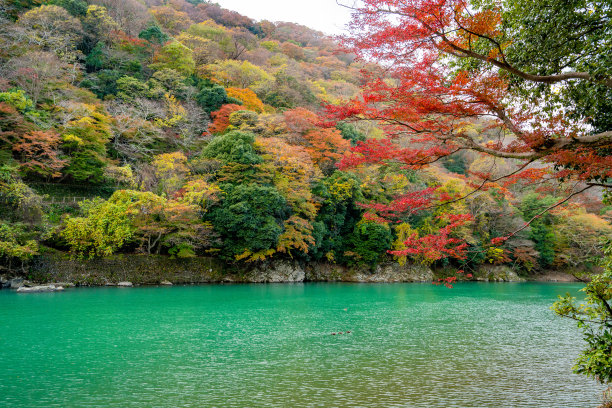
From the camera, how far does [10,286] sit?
16.9 m

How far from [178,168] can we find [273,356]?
56.9ft

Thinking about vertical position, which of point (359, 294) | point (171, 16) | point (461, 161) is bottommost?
point (359, 294)

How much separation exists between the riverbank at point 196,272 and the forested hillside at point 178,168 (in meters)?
0.63

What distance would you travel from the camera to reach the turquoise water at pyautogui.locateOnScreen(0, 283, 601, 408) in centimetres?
607

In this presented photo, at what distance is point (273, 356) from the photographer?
8.39 meters

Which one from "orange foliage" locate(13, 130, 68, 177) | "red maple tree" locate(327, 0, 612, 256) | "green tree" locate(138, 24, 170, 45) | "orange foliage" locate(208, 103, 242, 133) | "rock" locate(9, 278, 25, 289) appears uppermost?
"green tree" locate(138, 24, 170, 45)

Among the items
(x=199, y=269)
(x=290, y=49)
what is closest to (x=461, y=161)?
(x=290, y=49)

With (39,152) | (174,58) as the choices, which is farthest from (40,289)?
(174,58)

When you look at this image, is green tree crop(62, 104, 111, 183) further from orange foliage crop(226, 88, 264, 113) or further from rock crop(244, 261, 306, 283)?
orange foliage crop(226, 88, 264, 113)

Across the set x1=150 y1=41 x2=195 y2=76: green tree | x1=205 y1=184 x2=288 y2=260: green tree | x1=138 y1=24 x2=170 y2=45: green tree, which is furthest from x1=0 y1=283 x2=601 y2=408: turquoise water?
x1=138 y1=24 x2=170 y2=45: green tree

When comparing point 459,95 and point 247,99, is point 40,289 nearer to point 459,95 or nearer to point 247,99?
point 459,95

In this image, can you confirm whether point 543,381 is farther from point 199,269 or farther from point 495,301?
point 199,269

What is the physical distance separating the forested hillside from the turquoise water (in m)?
3.76

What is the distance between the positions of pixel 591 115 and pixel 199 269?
20.7 meters
